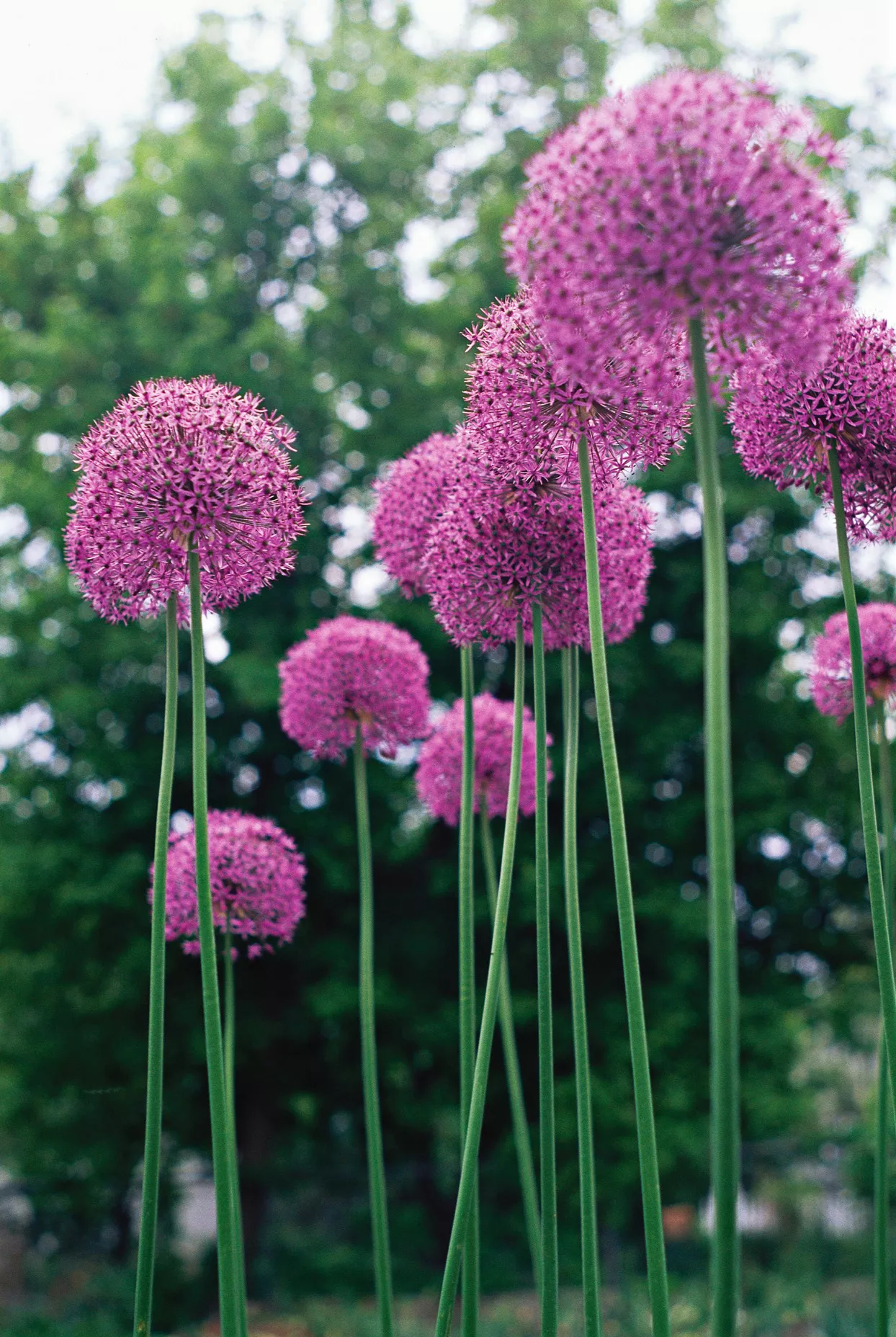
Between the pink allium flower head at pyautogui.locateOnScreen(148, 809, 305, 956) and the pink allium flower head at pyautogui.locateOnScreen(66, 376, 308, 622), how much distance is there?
145 cm

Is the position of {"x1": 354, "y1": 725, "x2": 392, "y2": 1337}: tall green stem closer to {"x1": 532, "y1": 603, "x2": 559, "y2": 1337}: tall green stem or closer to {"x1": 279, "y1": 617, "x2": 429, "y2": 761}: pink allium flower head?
{"x1": 279, "y1": 617, "x2": 429, "y2": 761}: pink allium flower head

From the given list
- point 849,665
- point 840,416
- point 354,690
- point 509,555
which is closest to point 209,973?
point 509,555

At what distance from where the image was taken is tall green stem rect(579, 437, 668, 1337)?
236 centimetres

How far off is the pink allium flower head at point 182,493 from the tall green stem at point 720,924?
135cm

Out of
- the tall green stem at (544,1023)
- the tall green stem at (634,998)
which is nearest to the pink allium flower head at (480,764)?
the tall green stem at (544,1023)

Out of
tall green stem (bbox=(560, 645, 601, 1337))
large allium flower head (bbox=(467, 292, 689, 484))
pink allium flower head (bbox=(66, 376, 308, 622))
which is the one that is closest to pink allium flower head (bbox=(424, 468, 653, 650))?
large allium flower head (bbox=(467, 292, 689, 484))

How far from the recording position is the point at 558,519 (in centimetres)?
342

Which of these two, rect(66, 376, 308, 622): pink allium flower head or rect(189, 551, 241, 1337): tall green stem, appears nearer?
rect(189, 551, 241, 1337): tall green stem

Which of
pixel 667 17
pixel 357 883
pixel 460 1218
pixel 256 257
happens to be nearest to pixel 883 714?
pixel 460 1218

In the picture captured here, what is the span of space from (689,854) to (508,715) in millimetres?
8958

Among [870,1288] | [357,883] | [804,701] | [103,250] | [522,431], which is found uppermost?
[103,250]

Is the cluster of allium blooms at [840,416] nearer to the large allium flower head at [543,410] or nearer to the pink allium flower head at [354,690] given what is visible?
the large allium flower head at [543,410]

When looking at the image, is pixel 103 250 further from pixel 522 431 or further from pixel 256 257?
pixel 522 431

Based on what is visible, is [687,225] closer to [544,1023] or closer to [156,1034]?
[544,1023]
